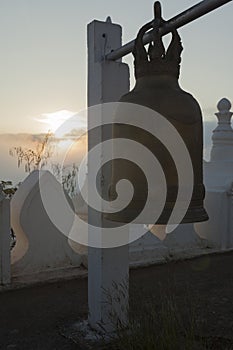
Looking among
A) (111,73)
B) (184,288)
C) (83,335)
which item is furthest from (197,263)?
(111,73)

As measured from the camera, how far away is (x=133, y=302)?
167 inches

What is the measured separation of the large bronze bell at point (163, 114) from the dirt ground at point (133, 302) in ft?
4.72

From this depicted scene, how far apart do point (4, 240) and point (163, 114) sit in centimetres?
330

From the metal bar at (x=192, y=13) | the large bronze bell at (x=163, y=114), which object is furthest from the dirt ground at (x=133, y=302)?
the metal bar at (x=192, y=13)

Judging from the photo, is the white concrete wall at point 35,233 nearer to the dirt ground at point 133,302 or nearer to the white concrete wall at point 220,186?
the dirt ground at point 133,302

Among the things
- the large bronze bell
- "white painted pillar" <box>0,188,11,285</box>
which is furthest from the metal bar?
"white painted pillar" <box>0,188,11,285</box>

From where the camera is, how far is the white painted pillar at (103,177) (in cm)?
329

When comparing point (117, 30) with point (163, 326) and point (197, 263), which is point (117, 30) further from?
point (197, 263)

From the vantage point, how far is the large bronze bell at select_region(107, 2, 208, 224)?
1728 mm

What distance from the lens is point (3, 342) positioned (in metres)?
3.47

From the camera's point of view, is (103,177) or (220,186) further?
(220,186)

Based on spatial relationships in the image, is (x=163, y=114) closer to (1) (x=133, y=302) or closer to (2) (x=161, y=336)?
(2) (x=161, y=336)

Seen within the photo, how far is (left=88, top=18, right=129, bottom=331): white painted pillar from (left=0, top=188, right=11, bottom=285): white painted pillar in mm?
1507

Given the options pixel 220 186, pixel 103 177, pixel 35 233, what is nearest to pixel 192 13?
pixel 103 177
